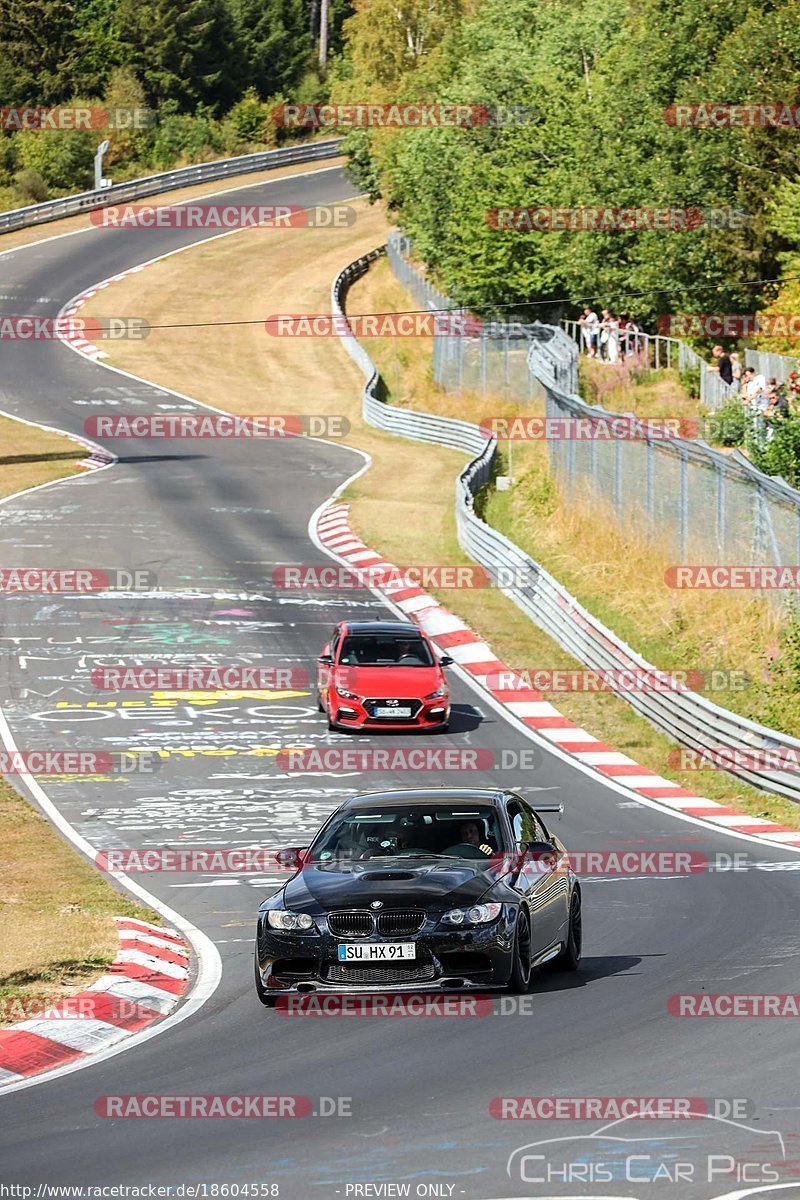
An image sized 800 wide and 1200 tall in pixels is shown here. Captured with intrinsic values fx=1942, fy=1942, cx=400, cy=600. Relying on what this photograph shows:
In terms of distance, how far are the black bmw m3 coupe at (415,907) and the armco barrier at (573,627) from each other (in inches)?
444

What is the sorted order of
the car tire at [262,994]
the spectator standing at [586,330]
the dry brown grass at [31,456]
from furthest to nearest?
the spectator standing at [586,330] < the dry brown grass at [31,456] < the car tire at [262,994]

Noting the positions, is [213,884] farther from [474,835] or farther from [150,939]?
[474,835]

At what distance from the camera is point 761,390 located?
3547 cm

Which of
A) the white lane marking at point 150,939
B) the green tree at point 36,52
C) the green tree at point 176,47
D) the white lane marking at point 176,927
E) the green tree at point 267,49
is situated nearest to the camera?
the white lane marking at point 176,927

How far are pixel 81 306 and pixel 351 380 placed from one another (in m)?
14.7

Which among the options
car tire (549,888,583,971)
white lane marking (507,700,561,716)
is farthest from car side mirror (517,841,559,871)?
white lane marking (507,700,561,716)

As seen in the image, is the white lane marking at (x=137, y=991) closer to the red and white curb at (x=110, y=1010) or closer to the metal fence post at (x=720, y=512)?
the red and white curb at (x=110, y=1010)

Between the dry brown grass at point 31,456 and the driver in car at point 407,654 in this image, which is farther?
the dry brown grass at point 31,456

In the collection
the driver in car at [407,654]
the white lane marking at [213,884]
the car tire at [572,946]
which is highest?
the car tire at [572,946]

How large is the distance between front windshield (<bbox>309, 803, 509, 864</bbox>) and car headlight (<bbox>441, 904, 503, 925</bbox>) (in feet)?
3.19

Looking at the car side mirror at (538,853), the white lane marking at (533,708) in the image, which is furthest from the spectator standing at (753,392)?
the car side mirror at (538,853)

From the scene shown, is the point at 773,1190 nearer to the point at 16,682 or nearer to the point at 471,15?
the point at 16,682

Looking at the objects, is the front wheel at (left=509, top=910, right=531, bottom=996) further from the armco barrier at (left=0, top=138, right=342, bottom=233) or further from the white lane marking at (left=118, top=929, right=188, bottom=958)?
the armco barrier at (left=0, top=138, right=342, bottom=233)

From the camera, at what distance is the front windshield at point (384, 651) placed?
93.4ft
